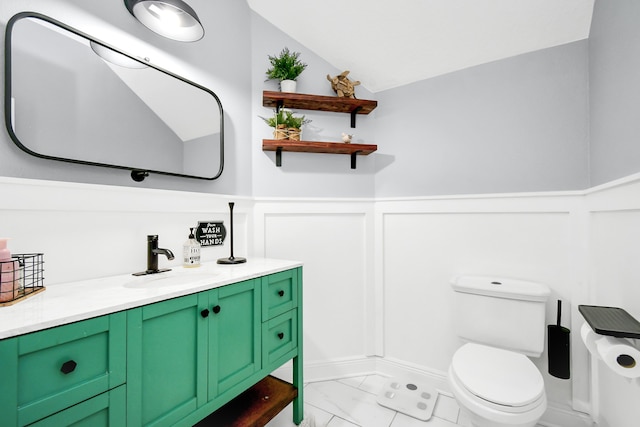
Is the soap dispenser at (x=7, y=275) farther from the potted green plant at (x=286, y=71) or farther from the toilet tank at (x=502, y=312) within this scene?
the toilet tank at (x=502, y=312)

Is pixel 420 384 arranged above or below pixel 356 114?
below

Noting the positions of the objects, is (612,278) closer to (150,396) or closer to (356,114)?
(356,114)

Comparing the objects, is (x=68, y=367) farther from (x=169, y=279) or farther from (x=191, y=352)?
(x=169, y=279)

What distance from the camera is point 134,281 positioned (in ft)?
3.99

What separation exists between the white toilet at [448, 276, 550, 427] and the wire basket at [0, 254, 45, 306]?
1.67m

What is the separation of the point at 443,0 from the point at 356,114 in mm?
837

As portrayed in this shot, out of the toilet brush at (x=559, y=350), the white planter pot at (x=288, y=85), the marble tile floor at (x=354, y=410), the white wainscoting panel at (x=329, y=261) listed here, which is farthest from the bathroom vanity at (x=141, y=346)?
the toilet brush at (x=559, y=350)

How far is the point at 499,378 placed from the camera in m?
1.28

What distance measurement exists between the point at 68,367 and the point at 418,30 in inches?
86.7

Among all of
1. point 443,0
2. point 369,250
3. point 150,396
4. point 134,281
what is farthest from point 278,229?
point 443,0

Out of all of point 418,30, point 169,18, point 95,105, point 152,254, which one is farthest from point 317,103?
point 152,254

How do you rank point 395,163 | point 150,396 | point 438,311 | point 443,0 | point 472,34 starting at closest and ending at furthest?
point 150,396 < point 443,0 < point 472,34 < point 438,311 < point 395,163

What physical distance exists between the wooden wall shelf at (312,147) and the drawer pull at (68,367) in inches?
56.3

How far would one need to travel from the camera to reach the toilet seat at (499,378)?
1.16 meters
